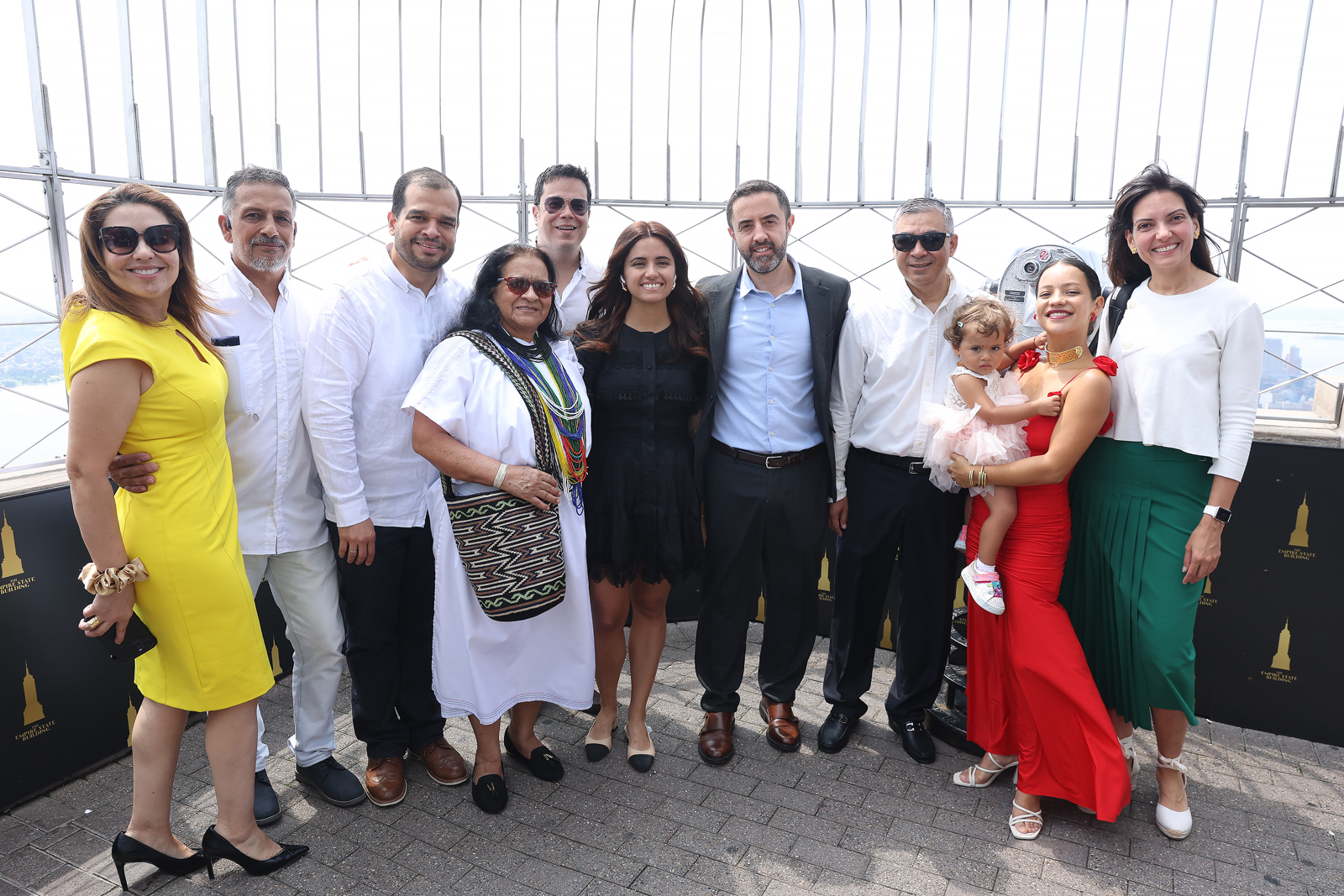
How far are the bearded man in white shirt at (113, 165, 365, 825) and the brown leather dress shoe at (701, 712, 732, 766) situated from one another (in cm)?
139

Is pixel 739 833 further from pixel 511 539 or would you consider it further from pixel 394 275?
pixel 394 275

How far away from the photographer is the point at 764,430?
10.3 ft

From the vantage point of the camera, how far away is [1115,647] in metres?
2.83

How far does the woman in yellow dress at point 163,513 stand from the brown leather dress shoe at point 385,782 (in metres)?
0.43

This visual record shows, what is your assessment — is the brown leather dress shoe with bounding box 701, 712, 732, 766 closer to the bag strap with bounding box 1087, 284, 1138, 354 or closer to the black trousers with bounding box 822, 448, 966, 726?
the black trousers with bounding box 822, 448, 966, 726

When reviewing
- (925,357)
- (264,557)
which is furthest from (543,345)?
(925,357)

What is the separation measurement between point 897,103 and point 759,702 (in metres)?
4.84

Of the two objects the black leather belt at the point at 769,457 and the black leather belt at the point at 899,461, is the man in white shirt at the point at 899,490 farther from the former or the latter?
the black leather belt at the point at 769,457

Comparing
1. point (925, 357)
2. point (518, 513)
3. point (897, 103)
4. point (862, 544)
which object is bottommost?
point (862, 544)

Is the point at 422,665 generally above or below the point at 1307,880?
above

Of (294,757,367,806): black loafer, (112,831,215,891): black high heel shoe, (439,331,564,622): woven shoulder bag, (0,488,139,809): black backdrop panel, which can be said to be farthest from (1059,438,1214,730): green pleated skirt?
(0,488,139,809): black backdrop panel

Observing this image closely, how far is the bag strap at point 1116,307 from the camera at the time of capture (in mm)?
2904

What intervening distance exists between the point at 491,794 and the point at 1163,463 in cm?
274

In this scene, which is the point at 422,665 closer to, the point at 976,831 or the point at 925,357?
the point at 976,831
